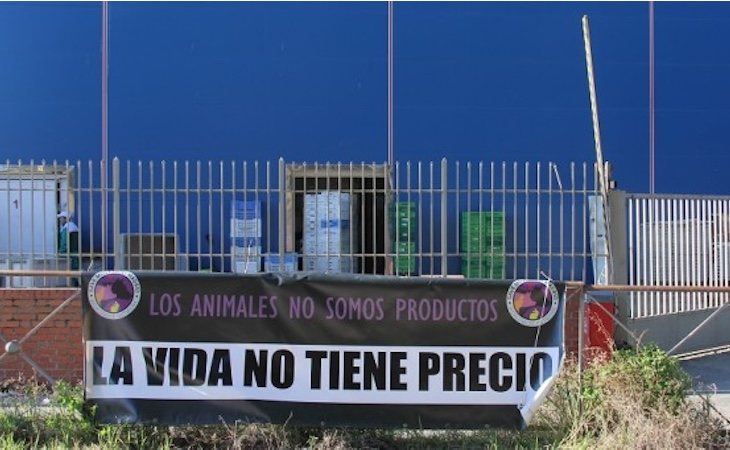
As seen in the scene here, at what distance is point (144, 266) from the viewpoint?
27.4ft

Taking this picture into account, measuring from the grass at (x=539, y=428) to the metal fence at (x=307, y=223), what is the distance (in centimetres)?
150

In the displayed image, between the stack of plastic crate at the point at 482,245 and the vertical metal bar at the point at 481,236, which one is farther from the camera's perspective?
the vertical metal bar at the point at 481,236

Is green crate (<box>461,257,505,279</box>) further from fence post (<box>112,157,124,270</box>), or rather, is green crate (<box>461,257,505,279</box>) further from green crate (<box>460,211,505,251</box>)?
fence post (<box>112,157,124,270</box>)

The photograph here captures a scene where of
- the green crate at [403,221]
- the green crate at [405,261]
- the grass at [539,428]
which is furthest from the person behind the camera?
the green crate at [403,221]

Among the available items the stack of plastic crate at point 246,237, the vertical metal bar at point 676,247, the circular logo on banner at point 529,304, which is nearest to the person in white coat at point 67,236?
the stack of plastic crate at point 246,237

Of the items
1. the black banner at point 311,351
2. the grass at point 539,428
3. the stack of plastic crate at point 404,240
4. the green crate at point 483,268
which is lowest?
the grass at point 539,428

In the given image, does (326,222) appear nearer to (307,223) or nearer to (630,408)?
(307,223)

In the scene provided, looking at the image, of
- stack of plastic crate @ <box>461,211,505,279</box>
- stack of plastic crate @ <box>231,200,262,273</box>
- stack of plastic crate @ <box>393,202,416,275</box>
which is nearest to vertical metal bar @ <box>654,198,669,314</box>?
stack of plastic crate @ <box>461,211,505,279</box>

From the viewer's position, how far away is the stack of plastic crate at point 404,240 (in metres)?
8.32

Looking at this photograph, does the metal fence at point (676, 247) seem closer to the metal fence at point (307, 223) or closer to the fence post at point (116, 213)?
the metal fence at point (307, 223)

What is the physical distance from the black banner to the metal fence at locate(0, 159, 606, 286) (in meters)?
1.65

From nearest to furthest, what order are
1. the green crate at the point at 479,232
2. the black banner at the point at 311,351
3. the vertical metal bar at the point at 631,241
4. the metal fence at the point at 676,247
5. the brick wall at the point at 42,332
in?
the black banner at the point at 311,351, the brick wall at the point at 42,332, the vertical metal bar at the point at 631,241, the metal fence at the point at 676,247, the green crate at the point at 479,232

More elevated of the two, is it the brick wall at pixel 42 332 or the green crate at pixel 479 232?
the green crate at pixel 479 232

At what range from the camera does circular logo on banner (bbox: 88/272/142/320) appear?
5.29m
